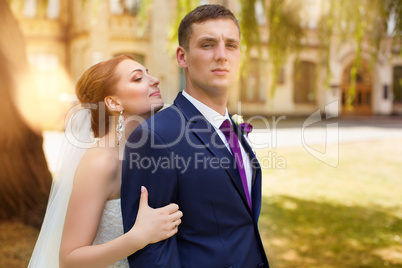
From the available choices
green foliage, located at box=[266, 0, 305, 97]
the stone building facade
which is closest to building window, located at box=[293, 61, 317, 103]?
the stone building facade

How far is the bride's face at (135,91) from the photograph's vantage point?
68.7 inches

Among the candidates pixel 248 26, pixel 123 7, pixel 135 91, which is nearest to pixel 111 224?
pixel 135 91

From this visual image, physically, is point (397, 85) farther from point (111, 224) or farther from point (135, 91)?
point (111, 224)

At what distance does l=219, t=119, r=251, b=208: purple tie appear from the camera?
159 cm

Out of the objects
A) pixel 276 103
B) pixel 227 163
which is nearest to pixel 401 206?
pixel 227 163

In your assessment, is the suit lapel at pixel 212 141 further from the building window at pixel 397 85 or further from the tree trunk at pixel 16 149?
the building window at pixel 397 85

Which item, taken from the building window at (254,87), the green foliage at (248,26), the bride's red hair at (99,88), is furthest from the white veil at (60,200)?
the building window at (254,87)

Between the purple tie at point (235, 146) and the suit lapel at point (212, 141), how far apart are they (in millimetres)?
58

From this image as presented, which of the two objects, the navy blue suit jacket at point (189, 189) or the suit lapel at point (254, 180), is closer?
the navy blue suit jacket at point (189, 189)

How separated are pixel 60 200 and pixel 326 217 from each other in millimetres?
4842

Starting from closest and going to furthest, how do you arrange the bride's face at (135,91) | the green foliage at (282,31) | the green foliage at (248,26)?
the bride's face at (135,91)
the green foliage at (248,26)
the green foliage at (282,31)

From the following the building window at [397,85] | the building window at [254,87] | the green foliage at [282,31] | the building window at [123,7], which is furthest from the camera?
the building window at [397,85]

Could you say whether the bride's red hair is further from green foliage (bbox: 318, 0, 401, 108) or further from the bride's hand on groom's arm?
green foliage (bbox: 318, 0, 401, 108)

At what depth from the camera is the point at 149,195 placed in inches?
54.7
